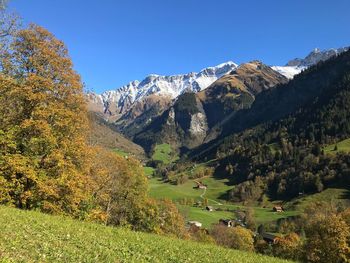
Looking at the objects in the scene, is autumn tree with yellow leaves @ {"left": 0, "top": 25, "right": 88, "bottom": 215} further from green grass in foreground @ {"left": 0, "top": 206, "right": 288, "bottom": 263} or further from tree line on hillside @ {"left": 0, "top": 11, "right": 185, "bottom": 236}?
green grass in foreground @ {"left": 0, "top": 206, "right": 288, "bottom": 263}

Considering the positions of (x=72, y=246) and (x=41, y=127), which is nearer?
(x=72, y=246)

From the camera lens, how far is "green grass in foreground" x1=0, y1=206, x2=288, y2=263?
58.8 ft

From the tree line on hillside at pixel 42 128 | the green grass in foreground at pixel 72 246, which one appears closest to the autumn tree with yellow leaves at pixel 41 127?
the tree line on hillside at pixel 42 128

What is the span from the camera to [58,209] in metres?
36.8

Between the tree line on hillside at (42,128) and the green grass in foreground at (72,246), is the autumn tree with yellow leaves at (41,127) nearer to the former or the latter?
the tree line on hillside at (42,128)

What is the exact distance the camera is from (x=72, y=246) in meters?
21.6

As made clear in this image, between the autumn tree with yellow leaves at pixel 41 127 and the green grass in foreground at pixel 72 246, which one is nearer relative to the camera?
the green grass in foreground at pixel 72 246

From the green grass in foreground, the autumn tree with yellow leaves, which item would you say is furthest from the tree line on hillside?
the green grass in foreground

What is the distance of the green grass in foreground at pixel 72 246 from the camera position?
58.8ft

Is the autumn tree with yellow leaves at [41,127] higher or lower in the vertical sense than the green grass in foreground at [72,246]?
higher

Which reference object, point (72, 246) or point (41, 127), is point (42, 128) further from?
point (72, 246)

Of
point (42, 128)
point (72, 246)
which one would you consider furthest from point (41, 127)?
point (72, 246)

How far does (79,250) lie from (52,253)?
2429mm

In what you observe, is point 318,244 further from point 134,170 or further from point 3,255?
point 3,255
